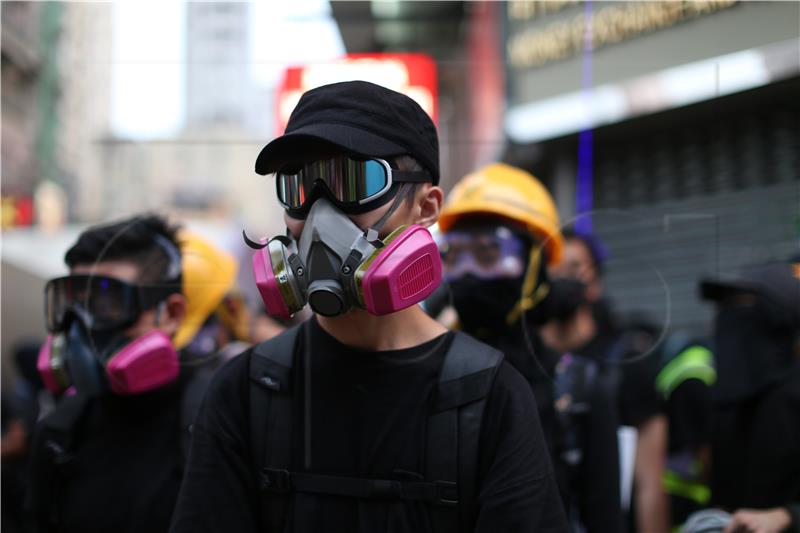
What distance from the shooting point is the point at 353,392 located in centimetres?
172

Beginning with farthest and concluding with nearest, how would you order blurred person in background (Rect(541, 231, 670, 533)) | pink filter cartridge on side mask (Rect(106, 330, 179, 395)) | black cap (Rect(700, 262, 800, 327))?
1. blurred person in background (Rect(541, 231, 670, 533))
2. black cap (Rect(700, 262, 800, 327))
3. pink filter cartridge on side mask (Rect(106, 330, 179, 395))

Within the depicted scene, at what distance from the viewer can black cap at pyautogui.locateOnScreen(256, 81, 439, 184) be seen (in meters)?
1.67

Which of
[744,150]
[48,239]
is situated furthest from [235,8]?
[744,150]

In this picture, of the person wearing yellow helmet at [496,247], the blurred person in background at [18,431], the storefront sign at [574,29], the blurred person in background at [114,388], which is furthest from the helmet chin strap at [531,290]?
the storefront sign at [574,29]

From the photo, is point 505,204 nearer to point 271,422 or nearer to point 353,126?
point 353,126

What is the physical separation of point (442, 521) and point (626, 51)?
7281mm

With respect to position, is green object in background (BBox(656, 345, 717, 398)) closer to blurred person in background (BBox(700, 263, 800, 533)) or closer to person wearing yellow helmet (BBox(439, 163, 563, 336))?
blurred person in background (BBox(700, 263, 800, 533))

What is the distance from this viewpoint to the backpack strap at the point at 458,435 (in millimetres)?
1612

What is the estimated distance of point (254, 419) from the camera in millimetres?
1713

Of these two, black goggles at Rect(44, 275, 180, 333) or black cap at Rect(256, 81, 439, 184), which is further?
black goggles at Rect(44, 275, 180, 333)

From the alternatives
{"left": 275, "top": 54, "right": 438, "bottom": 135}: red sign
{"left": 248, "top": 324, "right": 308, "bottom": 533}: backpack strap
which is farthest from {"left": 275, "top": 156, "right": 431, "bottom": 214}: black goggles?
{"left": 275, "top": 54, "right": 438, "bottom": 135}: red sign

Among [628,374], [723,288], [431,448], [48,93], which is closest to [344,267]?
[431,448]

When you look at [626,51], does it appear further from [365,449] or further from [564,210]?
[365,449]

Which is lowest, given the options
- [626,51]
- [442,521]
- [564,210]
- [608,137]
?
[442,521]
